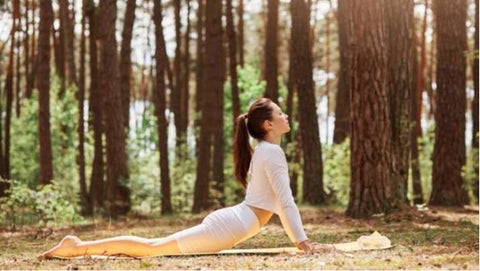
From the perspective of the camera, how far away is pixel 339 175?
2380 cm

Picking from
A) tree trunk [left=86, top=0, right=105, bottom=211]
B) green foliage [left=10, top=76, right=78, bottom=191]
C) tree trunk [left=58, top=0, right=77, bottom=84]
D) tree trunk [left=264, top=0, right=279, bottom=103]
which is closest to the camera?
tree trunk [left=58, top=0, right=77, bottom=84]

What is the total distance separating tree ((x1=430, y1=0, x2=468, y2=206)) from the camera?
733 inches

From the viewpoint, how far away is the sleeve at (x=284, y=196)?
793 cm

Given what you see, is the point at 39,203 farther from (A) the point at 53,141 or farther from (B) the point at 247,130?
(A) the point at 53,141

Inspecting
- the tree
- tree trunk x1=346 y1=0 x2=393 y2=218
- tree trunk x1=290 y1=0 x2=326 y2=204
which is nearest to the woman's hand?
tree trunk x1=346 y1=0 x2=393 y2=218

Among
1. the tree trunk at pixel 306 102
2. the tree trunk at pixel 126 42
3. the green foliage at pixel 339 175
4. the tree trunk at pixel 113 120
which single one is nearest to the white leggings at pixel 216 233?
the tree trunk at pixel 113 120

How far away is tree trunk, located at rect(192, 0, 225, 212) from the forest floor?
3.37 m

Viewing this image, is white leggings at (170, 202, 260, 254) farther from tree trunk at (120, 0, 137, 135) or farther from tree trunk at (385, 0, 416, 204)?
tree trunk at (120, 0, 137, 135)

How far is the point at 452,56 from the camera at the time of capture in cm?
1880

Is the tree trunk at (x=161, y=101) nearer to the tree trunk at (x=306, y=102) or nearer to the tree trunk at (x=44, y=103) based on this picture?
the tree trunk at (x=44, y=103)

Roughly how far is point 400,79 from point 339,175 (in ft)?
27.7

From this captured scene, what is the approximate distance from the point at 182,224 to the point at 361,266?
922 centimetres

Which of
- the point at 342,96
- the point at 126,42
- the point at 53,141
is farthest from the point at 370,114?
the point at 53,141

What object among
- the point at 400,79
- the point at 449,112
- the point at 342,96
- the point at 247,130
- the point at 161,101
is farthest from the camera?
the point at 342,96
